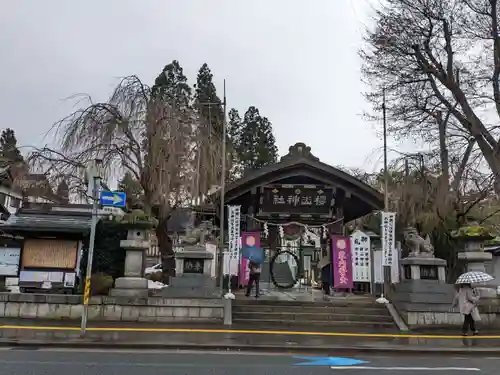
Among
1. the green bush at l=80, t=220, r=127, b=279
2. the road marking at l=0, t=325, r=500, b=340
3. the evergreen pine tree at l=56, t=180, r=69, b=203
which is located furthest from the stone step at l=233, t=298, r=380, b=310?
the evergreen pine tree at l=56, t=180, r=69, b=203

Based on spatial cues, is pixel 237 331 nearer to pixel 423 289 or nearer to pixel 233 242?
pixel 233 242

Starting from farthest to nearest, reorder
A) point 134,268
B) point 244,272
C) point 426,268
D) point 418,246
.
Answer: point 244,272
point 418,246
point 426,268
point 134,268

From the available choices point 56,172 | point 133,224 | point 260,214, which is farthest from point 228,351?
point 56,172

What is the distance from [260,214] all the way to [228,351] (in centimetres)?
955

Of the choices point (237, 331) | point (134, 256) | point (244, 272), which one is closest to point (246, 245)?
point (244, 272)

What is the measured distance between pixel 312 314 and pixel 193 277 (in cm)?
392

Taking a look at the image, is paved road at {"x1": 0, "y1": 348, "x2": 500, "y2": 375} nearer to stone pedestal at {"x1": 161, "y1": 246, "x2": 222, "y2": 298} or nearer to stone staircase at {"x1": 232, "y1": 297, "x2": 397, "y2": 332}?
stone staircase at {"x1": 232, "y1": 297, "x2": 397, "y2": 332}

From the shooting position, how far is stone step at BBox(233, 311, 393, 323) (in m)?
13.9

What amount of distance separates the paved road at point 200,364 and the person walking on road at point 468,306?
3.13 meters

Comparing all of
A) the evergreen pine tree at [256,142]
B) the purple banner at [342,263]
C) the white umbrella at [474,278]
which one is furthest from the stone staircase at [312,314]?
the evergreen pine tree at [256,142]

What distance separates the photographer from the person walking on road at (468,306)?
40.8ft

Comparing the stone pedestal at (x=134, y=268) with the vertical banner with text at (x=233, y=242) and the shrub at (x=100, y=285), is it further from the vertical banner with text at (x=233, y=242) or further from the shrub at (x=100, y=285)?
the vertical banner with text at (x=233, y=242)

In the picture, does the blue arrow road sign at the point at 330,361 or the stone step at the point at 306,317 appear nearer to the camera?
the blue arrow road sign at the point at 330,361

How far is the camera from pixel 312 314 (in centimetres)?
1414
